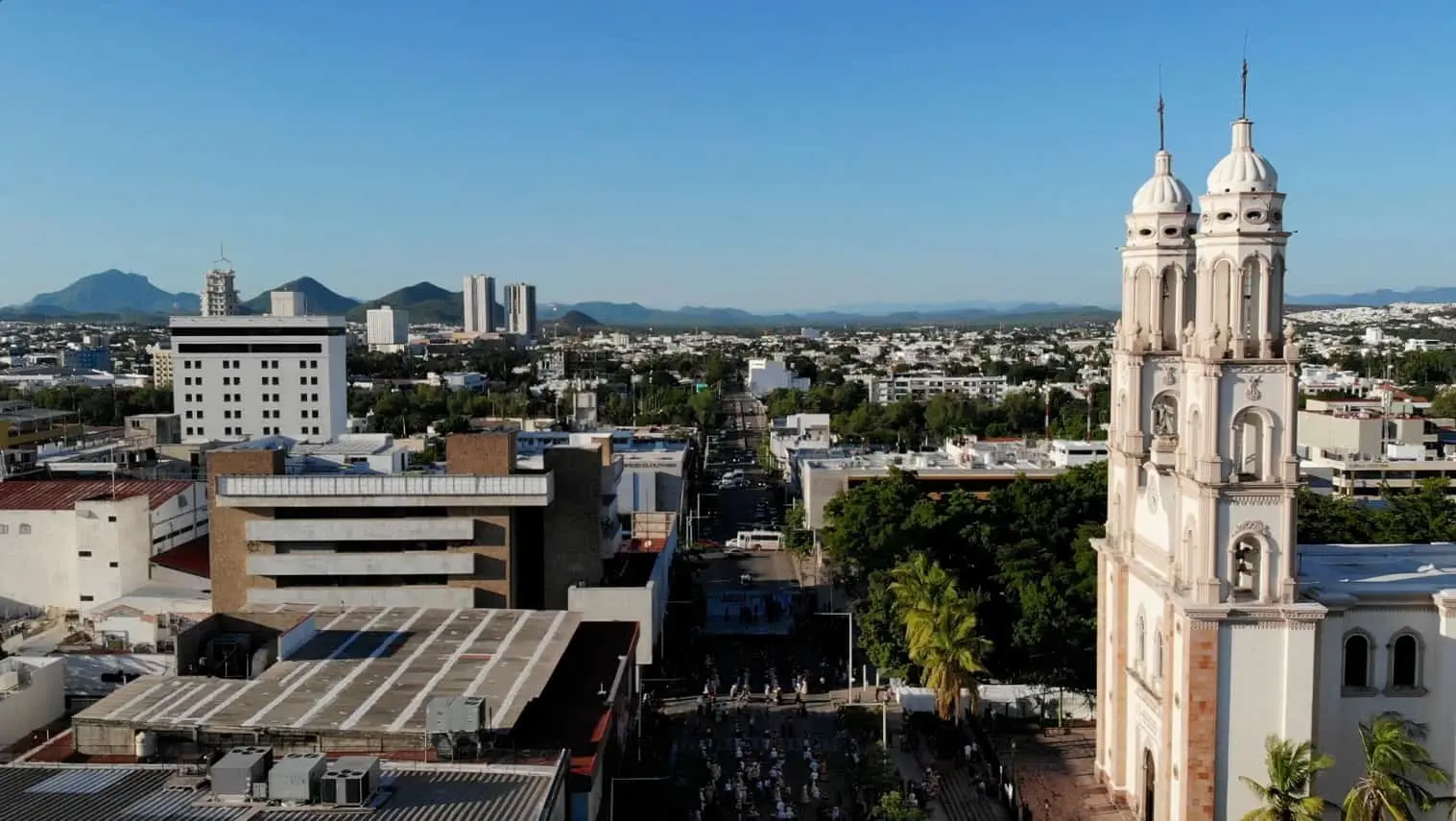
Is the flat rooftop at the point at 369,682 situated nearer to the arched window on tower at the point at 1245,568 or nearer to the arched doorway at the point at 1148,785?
the arched doorway at the point at 1148,785

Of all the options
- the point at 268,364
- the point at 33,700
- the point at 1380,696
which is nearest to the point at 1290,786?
the point at 1380,696

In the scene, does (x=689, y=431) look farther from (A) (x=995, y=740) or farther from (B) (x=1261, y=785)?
(B) (x=1261, y=785)

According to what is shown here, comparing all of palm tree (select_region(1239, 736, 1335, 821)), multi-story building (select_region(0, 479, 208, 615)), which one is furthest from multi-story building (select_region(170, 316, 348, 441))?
palm tree (select_region(1239, 736, 1335, 821))

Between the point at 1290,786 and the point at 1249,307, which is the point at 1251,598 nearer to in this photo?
the point at 1290,786

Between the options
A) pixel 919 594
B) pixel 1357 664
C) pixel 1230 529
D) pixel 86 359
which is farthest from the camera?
pixel 86 359

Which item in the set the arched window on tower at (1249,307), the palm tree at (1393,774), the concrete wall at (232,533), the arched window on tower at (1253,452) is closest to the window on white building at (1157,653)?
the palm tree at (1393,774)

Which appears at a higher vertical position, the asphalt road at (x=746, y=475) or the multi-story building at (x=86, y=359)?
the multi-story building at (x=86, y=359)

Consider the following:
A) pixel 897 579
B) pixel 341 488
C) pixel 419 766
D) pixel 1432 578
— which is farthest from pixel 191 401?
pixel 1432 578
